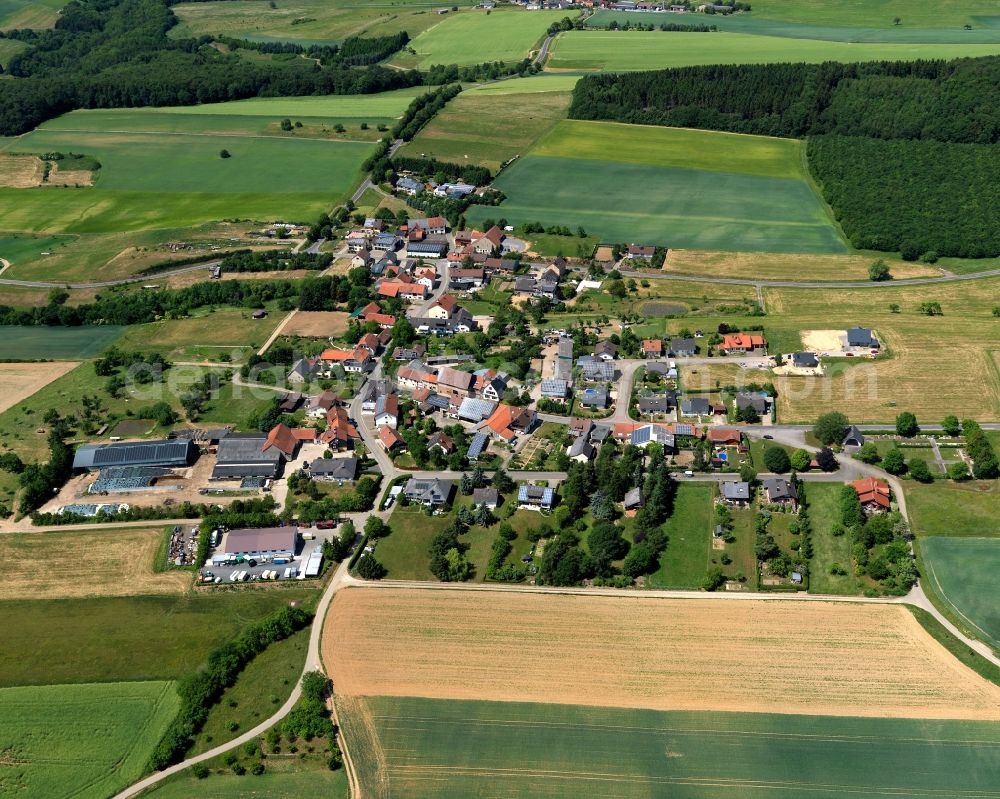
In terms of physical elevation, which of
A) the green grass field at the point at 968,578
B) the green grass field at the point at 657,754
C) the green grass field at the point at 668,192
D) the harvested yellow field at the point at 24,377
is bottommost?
the green grass field at the point at 657,754

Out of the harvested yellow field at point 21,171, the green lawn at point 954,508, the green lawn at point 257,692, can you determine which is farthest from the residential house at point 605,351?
the harvested yellow field at point 21,171

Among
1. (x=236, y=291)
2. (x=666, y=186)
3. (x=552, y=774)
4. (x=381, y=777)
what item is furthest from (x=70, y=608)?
(x=666, y=186)

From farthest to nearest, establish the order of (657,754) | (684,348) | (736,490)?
(684,348) < (736,490) < (657,754)

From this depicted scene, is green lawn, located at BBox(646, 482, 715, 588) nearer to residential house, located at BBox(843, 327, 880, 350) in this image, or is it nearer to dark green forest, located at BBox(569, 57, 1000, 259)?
residential house, located at BBox(843, 327, 880, 350)

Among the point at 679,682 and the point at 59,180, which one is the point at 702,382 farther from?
the point at 59,180

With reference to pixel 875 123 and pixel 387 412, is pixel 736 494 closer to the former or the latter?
pixel 387 412

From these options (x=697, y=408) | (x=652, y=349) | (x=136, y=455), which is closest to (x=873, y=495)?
(x=697, y=408)

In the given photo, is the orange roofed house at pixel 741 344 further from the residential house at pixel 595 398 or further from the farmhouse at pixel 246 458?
the farmhouse at pixel 246 458
